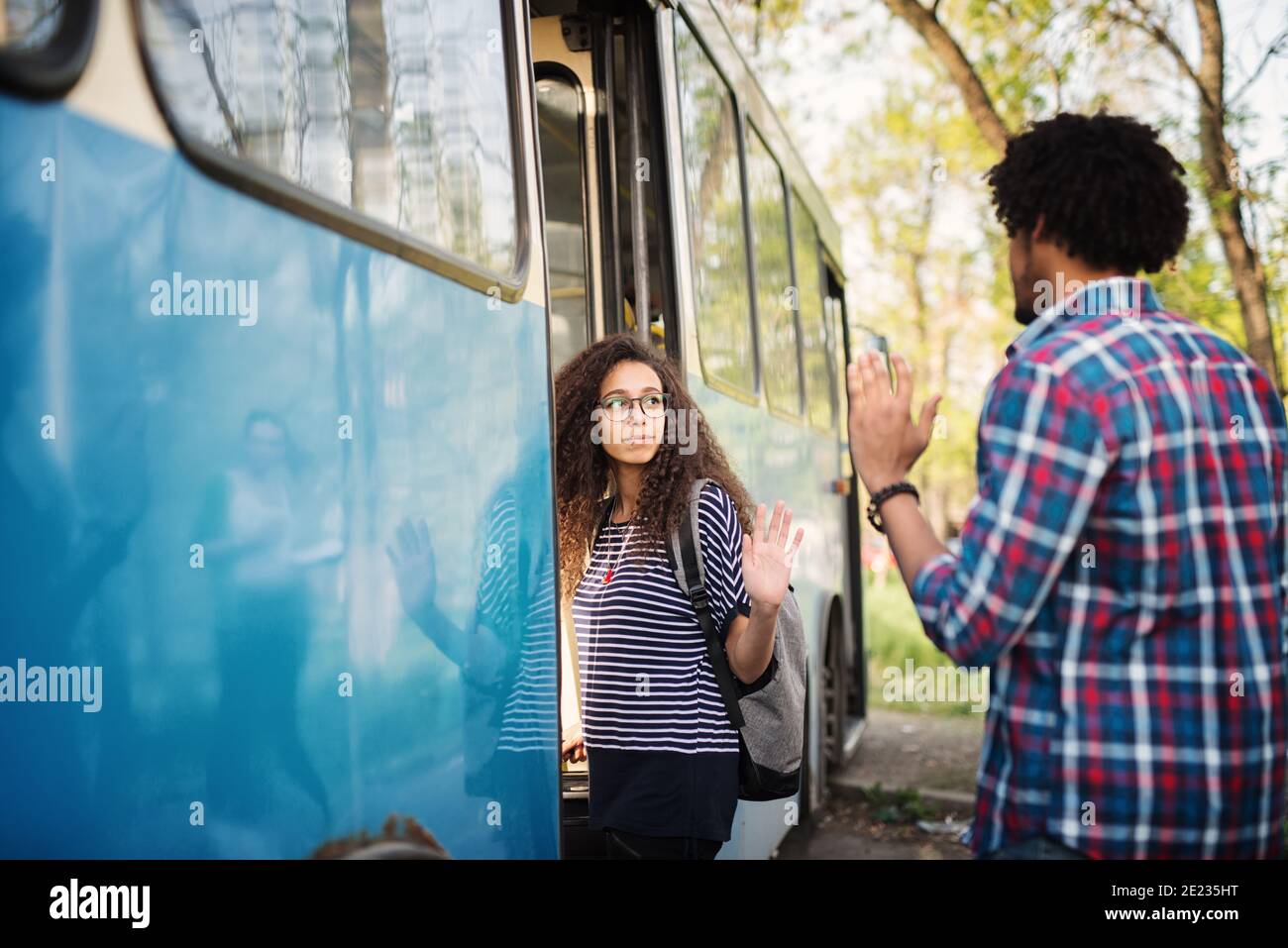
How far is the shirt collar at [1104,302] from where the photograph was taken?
1.99m

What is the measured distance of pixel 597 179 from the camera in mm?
4141

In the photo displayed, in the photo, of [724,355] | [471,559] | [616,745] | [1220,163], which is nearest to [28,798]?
[471,559]

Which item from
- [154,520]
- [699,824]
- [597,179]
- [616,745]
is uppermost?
[597,179]

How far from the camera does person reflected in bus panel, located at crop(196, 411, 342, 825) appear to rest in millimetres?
1794

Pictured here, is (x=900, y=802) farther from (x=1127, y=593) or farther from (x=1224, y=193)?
(x=1127, y=593)

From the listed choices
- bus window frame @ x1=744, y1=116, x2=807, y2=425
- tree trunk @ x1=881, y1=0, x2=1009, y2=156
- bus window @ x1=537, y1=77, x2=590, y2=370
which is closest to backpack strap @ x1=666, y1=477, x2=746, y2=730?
bus window @ x1=537, y1=77, x2=590, y2=370

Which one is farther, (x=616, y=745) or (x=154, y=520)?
(x=616, y=745)

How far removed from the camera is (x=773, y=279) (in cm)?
619

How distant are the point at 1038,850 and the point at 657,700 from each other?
3.98 ft

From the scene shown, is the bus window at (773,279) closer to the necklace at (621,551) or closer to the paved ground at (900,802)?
the paved ground at (900,802)

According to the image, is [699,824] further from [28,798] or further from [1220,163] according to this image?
[1220,163]
